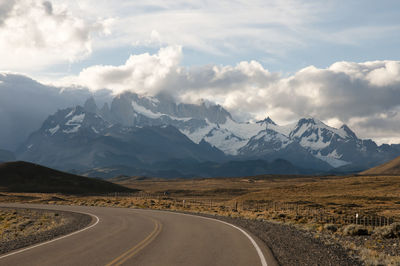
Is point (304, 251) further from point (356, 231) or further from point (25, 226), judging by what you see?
point (25, 226)

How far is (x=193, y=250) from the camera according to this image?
690 inches

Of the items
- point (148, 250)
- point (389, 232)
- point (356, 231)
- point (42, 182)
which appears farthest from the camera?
point (42, 182)

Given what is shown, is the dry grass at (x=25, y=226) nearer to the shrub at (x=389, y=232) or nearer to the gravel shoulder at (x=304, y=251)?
the gravel shoulder at (x=304, y=251)

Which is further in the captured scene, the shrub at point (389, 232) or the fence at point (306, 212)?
the fence at point (306, 212)

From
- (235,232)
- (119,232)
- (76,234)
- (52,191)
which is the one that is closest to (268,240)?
(235,232)

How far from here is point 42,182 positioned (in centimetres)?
13350

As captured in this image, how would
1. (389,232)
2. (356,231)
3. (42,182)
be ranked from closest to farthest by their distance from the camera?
(389,232)
(356,231)
(42,182)

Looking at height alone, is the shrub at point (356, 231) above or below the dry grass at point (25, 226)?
above

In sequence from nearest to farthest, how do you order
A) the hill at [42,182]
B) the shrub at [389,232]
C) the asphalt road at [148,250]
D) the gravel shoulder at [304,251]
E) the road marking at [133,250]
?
the road marking at [133,250], the asphalt road at [148,250], the gravel shoulder at [304,251], the shrub at [389,232], the hill at [42,182]

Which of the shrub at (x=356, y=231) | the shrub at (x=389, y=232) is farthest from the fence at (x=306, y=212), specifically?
the shrub at (x=389, y=232)

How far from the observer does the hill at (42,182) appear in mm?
125306

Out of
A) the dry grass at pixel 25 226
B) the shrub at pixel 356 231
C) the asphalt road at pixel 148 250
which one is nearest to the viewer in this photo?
the asphalt road at pixel 148 250

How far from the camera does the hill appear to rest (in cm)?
12531

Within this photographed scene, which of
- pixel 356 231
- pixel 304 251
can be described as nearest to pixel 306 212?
pixel 356 231
